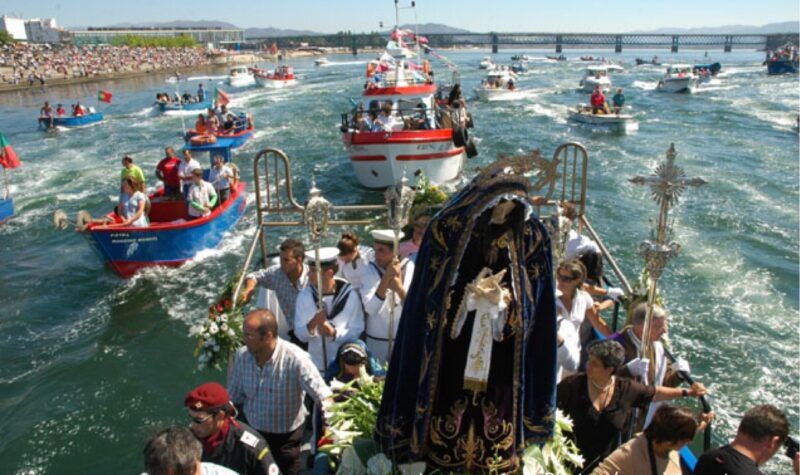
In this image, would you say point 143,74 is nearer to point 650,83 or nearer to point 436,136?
point 650,83

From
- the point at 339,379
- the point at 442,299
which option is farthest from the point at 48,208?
the point at 442,299

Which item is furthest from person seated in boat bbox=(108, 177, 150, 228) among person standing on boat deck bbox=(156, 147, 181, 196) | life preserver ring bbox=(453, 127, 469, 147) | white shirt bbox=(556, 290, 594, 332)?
white shirt bbox=(556, 290, 594, 332)

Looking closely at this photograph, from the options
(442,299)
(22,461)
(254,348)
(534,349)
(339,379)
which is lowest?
(22,461)

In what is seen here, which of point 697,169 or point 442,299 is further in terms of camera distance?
point 697,169

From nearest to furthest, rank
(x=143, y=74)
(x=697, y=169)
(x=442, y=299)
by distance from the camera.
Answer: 1. (x=442, y=299)
2. (x=697, y=169)
3. (x=143, y=74)

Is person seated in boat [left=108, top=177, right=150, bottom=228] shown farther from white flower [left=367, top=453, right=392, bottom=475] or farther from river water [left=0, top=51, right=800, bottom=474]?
white flower [left=367, top=453, right=392, bottom=475]

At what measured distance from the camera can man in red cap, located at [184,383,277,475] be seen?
3.35 metres

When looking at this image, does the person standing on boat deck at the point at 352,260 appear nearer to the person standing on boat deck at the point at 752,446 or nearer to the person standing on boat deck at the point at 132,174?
the person standing on boat deck at the point at 752,446

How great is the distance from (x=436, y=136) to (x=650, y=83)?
150ft

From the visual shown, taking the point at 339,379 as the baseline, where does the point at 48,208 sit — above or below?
below

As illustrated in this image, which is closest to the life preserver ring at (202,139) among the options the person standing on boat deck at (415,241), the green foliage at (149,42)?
the person standing on boat deck at (415,241)

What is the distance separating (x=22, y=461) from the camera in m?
8.10

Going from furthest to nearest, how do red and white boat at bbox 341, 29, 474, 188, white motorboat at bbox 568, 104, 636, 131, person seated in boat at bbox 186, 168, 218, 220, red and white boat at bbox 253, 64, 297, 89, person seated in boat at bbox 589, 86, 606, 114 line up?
red and white boat at bbox 253, 64, 297, 89 → person seated in boat at bbox 589, 86, 606, 114 → white motorboat at bbox 568, 104, 636, 131 → red and white boat at bbox 341, 29, 474, 188 → person seated in boat at bbox 186, 168, 218, 220

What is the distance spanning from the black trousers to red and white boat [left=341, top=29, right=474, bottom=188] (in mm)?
13172
